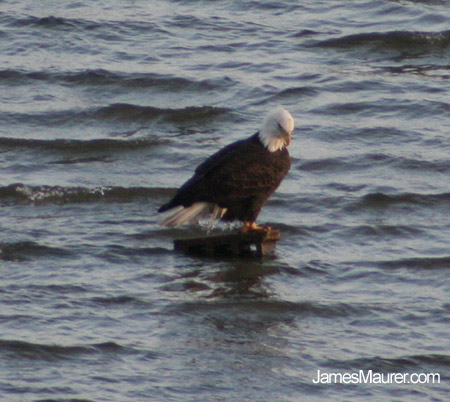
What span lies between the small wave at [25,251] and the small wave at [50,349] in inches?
58.7

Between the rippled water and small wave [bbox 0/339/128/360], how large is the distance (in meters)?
0.01

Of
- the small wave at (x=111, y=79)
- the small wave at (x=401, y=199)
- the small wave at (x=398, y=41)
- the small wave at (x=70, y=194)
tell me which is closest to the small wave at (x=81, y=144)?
the small wave at (x=70, y=194)

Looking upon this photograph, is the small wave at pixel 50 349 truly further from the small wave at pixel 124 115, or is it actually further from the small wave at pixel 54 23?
the small wave at pixel 54 23

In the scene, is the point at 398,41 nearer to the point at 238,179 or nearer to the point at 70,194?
the point at 70,194

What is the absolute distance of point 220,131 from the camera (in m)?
10.9

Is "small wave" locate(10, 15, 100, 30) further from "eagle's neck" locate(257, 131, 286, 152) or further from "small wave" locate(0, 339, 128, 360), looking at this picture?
"small wave" locate(0, 339, 128, 360)

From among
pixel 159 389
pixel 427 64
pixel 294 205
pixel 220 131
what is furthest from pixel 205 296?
pixel 427 64

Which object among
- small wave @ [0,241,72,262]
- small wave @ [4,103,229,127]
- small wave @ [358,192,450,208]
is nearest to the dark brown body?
small wave @ [0,241,72,262]

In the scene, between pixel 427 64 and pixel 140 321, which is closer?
pixel 140 321

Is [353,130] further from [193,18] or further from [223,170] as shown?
[193,18]

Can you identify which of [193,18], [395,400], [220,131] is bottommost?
[395,400]

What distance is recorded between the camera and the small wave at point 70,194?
29.8 feet

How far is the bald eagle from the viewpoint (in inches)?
312

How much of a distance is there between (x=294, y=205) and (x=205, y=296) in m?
2.07
